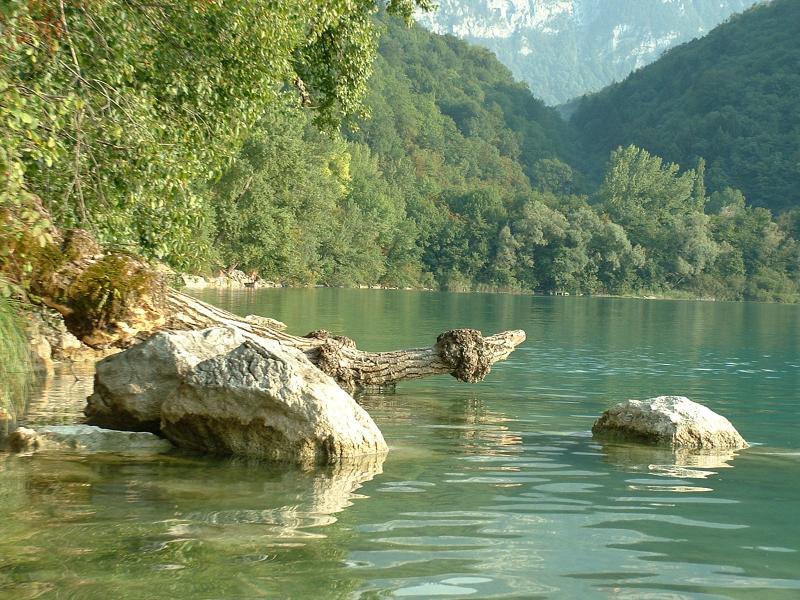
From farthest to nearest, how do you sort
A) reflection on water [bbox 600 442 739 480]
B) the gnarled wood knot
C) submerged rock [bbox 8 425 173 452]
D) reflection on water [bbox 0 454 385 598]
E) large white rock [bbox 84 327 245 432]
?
the gnarled wood knot → large white rock [bbox 84 327 245 432] → reflection on water [bbox 600 442 739 480] → submerged rock [bbox 8 425 173 452] → reflection on water [bbox 0 454 385 598]

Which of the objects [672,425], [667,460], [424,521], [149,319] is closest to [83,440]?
[149,319]

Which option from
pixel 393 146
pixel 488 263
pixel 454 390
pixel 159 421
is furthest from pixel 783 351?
pixel 393 146

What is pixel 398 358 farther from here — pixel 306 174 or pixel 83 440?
pixel 306 174

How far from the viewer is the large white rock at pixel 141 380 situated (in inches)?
413

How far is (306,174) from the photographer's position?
69.6 meters

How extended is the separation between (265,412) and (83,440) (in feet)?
6.00

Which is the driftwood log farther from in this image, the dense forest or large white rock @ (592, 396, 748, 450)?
large white rock @ (592, 396, 748, 450)

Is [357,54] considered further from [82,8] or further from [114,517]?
[114,517]

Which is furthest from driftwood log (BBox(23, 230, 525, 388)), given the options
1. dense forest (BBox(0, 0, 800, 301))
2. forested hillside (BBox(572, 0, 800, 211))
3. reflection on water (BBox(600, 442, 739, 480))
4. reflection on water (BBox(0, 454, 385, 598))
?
forested hillside (BBox(572, 0, 800, 211))

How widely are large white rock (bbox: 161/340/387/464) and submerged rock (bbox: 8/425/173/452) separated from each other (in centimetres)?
27

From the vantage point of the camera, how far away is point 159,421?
34.4ft

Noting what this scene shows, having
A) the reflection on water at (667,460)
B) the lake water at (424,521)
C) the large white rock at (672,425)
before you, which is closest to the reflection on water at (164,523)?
the lake water at (424,521)

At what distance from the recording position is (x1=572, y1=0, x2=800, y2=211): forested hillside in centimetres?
15150

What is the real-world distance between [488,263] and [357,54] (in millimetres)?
96665
